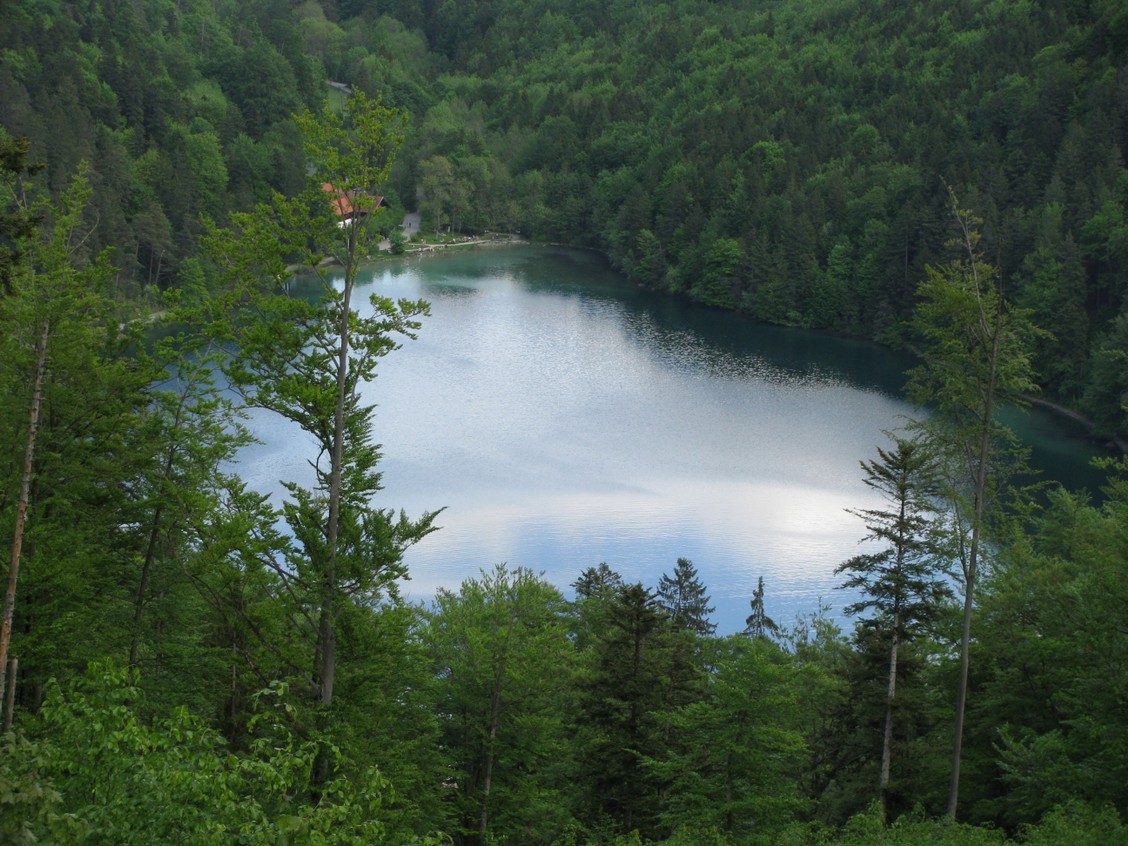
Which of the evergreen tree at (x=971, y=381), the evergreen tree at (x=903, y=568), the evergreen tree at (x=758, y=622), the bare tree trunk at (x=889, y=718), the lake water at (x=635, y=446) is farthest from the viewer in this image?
the lake water at (x=635, y=446)

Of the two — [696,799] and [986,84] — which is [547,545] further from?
[986,84]

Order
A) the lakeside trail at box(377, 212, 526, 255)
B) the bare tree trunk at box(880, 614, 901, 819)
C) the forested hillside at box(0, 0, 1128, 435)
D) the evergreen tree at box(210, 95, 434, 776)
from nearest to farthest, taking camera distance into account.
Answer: the evergreen tree at box(210, 95, 434, 776) < the bare tree trunk at box(880, 614, 901, 819) < the forested hillside at box(0, 0, 1128, 435) < the lakeside trail at box(377, 212, 526, 255)

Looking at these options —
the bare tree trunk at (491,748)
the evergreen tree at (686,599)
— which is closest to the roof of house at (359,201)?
the bare tree trunk at (491,748)

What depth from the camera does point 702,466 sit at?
45906 millimetres

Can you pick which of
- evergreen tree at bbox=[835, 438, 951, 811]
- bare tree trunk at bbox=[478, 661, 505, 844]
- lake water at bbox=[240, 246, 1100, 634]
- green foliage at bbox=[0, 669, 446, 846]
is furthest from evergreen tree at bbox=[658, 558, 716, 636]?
green foliage at bbox=[0, 669, 446, 846]

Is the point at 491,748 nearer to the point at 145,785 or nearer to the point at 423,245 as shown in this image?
the point at 145,785

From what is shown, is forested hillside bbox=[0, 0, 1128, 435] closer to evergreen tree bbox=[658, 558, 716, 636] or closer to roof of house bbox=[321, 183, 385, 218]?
evergreen tree bbox=[658, 558, 716, 636]

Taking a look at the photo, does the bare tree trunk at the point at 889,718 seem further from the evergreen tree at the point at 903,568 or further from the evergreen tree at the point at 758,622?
the evergreen tree at the point at 758,622

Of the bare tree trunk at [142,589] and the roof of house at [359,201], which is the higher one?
the roof of house at [359,201]

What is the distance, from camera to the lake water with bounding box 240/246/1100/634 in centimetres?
3744

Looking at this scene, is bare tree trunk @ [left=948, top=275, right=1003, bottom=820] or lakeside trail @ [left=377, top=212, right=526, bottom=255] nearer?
bare tree trunk @ [left=948, top=275, right=1003, bottom=820]

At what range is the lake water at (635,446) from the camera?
3744cm

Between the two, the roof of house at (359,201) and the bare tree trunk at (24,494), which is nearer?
the bare tree trunk at (24,494)

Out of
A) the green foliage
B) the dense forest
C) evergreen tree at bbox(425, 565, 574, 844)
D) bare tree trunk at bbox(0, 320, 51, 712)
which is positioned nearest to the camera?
the green foliage
